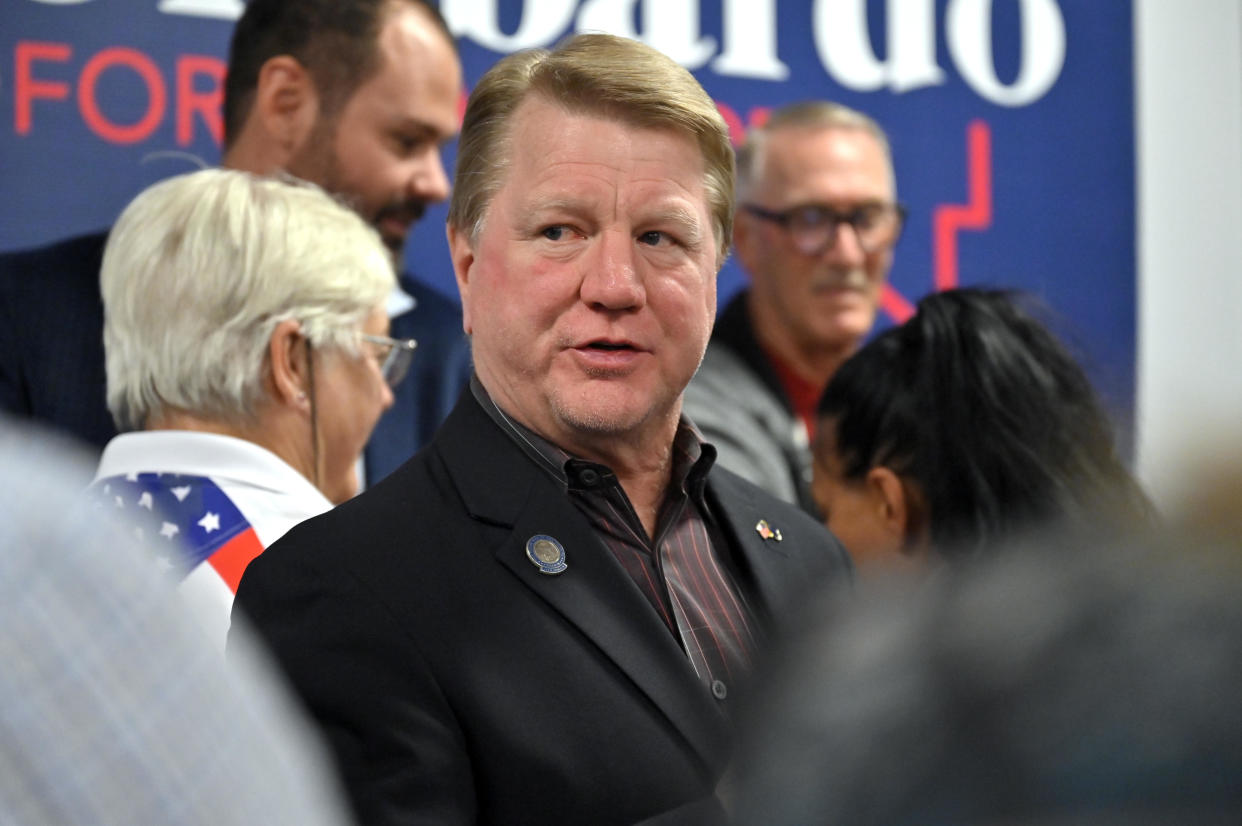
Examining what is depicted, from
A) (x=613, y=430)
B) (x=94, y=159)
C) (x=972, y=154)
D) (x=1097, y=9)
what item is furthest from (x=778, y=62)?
(x=613, y=430)

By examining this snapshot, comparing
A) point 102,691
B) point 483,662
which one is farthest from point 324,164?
point 102,691

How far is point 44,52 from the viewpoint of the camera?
9.41 ft

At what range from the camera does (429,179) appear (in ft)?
10.4

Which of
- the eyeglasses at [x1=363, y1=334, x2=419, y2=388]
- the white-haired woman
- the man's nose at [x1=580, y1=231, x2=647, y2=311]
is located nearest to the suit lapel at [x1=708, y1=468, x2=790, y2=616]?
the man's nose at [x1=580, y1=231, x2=647, y2=311]

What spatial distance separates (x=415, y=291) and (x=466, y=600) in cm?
169

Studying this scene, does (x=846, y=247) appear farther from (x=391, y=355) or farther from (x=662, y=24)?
(x=391, y=355)

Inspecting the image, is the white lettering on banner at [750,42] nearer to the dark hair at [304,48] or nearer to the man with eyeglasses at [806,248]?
the man with eyeglasses at [806,248]

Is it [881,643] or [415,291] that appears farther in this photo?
[415,291]

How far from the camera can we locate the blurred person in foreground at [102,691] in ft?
1.52

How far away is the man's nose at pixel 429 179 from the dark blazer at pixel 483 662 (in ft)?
5.11

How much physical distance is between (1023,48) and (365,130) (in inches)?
68.1

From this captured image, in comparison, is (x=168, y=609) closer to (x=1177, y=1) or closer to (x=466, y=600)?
(x=466, y=600)

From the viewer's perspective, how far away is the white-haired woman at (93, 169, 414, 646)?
209cm

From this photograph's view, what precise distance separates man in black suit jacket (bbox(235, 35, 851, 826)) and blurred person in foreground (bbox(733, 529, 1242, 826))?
935 millimetres
